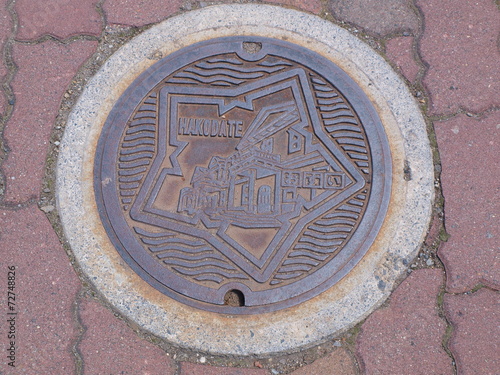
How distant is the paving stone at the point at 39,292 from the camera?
1.82 meters

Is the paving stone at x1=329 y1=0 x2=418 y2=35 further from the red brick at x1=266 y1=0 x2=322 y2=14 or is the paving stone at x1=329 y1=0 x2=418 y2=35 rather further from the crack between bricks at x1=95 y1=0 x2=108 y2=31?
the crack between bricks at x1=95 y1=0 x2=108 y2=31

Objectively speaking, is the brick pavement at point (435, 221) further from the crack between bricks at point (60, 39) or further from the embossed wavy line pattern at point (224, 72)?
the embossed wavy line pattern at point (224, 72)

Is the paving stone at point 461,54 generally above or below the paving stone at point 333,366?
above

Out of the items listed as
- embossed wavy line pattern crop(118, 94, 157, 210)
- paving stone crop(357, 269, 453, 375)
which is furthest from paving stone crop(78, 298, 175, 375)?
paving stone crop(357, 269, 453, 375)

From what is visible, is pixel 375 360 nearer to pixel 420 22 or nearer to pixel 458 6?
pixel 420 22

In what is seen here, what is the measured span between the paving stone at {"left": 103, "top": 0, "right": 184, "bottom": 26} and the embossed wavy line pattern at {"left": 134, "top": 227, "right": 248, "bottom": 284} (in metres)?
1.07

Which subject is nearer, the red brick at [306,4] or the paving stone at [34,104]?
the paving stone at [34,104]

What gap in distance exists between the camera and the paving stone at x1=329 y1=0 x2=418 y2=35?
220 centimetres

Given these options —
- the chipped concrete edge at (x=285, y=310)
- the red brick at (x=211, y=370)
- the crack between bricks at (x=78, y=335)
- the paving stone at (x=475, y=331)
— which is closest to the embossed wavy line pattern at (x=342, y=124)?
the chipped concrete edge at (x=285, y=310)

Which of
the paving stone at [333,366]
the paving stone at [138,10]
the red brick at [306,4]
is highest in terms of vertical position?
the paving stone at [138,10]

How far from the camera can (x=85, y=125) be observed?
2033mm

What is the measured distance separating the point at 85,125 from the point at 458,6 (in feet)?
6.50

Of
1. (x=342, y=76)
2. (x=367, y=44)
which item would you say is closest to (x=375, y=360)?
(x=342, y=76)

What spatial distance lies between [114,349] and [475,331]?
1546 millimetres
